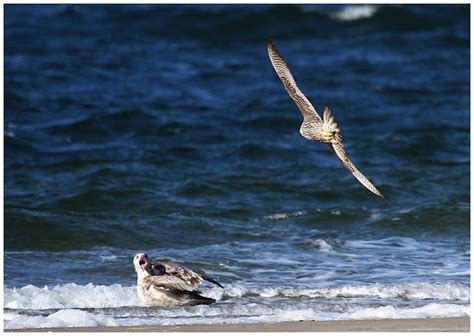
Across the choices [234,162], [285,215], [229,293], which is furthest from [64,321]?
[234,162]

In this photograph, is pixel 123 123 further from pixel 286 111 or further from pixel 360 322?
pixel 360 322

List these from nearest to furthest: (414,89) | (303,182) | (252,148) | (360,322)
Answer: (360,322)
(303,182)
(252,148)
(414,89)

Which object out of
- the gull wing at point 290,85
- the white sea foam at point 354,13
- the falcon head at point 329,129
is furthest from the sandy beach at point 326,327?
the white sea foam at point 354,13

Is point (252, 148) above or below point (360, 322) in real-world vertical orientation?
above

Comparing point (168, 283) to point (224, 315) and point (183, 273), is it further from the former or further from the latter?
point (224, 315)

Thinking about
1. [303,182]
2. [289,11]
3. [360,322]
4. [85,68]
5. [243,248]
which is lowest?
[360,322]

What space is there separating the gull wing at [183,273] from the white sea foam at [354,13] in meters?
14.0

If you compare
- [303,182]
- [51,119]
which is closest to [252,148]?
[303,182]

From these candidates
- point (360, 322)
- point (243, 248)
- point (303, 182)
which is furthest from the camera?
point (303, 182)

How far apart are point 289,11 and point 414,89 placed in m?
4.54

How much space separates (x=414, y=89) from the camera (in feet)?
54.2

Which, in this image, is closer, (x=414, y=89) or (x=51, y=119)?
(x=51, y=119)

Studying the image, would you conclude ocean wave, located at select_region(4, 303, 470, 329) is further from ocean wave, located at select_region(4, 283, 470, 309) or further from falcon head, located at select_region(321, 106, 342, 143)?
falcon head, located at select_region(321, 106, 342, 143)

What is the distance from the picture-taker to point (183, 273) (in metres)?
6.82
